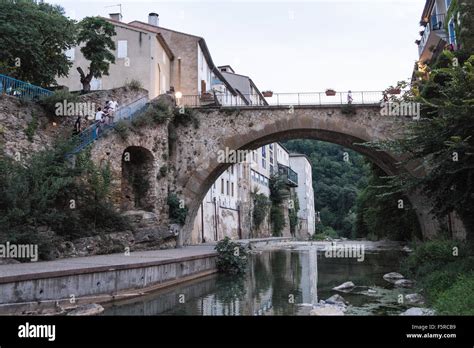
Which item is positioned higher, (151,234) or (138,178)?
(138,178)

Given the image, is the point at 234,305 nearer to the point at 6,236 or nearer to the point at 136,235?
the point at 6,236

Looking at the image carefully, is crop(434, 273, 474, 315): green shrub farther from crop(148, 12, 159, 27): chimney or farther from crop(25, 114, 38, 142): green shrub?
crop(148, 12, 159, 27): chimney

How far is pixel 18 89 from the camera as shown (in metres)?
14.6

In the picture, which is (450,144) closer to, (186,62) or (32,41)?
(32,41)

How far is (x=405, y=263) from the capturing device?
44.8 feet

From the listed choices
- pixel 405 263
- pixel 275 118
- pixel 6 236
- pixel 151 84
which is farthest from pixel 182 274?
pixel 151 84

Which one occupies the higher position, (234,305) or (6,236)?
(6,236)

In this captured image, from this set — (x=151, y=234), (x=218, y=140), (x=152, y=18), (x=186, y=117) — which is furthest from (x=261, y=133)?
(x=152, y=18)

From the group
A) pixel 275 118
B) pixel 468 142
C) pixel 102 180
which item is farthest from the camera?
pixel 275 118

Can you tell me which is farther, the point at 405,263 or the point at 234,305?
the point at 405,263

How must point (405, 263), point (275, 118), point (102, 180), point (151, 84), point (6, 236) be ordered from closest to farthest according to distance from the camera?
1. point (6, 236)
2. point (405, 263)
3. point (102, 180)
4. point (275, 118)
5. point (151, 84)

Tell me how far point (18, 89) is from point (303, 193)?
4872cm

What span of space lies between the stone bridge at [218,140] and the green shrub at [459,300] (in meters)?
11.7

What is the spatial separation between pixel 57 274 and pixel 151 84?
700 inches
